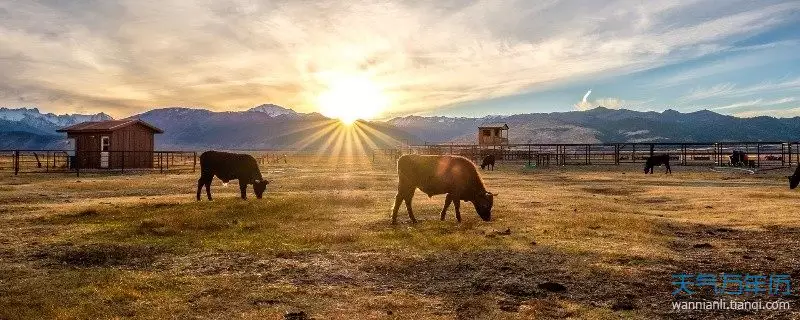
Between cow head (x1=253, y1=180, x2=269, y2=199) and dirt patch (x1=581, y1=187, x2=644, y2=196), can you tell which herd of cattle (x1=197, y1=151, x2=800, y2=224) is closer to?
cow head (x1=253, y1=180, x2=269, y2=199)

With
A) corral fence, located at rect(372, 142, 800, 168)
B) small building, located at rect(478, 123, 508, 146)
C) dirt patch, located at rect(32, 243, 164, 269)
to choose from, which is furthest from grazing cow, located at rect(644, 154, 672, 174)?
dirt patch, located at rect(32, 243, 164, 269)

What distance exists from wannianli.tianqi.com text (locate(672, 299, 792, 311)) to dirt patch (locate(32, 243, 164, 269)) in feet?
28.7

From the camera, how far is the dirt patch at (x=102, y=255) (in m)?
8.90

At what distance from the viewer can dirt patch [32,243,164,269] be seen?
8.90m

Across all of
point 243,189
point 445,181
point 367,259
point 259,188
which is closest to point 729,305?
point 367,259

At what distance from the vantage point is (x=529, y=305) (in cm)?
662

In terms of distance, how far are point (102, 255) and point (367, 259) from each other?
17.4 ft

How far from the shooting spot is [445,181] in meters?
14.3

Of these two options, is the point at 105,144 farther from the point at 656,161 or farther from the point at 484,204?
the point at 656,161

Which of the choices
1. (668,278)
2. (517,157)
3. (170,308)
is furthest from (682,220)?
(517,157)

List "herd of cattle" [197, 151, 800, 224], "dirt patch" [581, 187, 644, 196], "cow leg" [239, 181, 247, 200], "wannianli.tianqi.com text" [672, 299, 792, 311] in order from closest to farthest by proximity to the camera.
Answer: "wannianli.tianqi.com text" [672, 299, 792, 311] < "herd of cattle" [197, 151, 800, 224] < "cow leg" [239, 181, 247, 200] < "dirt patch" [581, 187, 644, 196]

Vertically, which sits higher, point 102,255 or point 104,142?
point 104,142

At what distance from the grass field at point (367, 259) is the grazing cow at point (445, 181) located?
2.03ft

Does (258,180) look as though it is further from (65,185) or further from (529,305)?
(529,305)
